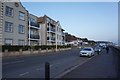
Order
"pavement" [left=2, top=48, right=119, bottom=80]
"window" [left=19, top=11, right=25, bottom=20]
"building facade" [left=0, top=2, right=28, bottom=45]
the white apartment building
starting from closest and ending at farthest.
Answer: "pavement" [left=2, top=48, right=119, bottom=80] → "building facade" [left=0, top=2, right=28, bottom=45] → "window" [left=19, top=11, right=25, bottom=20] → the white apartment building

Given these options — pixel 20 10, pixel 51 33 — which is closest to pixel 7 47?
pixel 20 10

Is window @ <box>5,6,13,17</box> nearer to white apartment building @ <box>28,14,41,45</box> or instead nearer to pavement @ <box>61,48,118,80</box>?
white apartment building @ <box>28,14,41,45</box>

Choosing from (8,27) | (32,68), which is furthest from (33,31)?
(32,68)

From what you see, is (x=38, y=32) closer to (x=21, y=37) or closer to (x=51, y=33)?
(x=51, y=33)

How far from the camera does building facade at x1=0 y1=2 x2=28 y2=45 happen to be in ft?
140

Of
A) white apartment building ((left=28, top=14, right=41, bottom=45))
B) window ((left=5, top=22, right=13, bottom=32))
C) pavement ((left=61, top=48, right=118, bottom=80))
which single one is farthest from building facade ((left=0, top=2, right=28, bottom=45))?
pavement ((left=61, top=48, right=118, bottom=80))

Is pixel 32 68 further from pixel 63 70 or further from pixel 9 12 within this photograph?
pixel 9 12

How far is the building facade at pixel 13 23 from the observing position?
140ft

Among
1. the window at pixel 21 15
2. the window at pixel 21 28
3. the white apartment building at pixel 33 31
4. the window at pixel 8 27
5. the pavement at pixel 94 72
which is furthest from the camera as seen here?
the white apartment building at pixel 33 31

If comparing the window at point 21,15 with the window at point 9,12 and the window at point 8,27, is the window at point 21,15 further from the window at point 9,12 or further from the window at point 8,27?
the window at point 8,27

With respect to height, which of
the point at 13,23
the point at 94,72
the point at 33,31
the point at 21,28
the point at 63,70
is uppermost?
the point at 13,23

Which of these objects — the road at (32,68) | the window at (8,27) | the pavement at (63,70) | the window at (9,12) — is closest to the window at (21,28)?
the window at (8,27)

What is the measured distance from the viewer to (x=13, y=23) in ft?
153

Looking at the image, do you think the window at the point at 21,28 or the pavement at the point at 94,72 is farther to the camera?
the window at the point at 21,28
